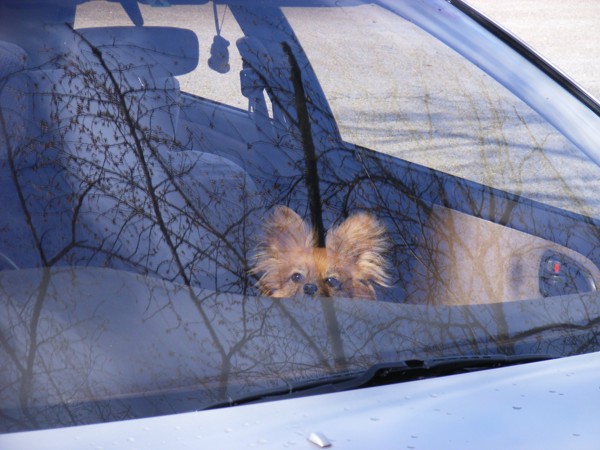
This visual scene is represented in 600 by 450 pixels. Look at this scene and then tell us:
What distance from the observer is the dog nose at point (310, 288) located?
162cm

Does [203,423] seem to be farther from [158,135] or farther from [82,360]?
[158,135]

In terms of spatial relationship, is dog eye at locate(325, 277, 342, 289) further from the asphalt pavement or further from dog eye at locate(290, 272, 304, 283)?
the asphalt pavement

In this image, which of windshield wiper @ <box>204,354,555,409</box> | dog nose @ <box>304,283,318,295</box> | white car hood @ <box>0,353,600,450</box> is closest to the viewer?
white car hood @ <box>0,353,600,450</box>

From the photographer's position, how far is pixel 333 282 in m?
1.66

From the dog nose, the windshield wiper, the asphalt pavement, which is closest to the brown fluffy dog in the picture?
the dog nose

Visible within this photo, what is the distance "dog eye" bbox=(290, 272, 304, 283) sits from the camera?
164 cm

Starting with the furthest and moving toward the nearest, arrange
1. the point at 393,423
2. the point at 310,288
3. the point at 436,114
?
the point at 436,114, the point at 310,288, the point at 393,423

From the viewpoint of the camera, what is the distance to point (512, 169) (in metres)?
1.92

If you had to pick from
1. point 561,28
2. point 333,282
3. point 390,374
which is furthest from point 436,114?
point 561,28

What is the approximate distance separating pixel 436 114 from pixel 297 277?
→ 539 millimetres

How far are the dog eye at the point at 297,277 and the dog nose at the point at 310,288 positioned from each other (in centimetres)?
2

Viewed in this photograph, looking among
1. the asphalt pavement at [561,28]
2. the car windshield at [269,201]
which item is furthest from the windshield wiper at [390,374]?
the asphalt pavement at [561,28]

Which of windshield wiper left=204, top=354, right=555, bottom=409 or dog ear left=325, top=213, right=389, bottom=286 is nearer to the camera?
windshield wiper left=204, top=354, right=555, bottom=409

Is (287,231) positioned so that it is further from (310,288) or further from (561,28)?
(561,28)
